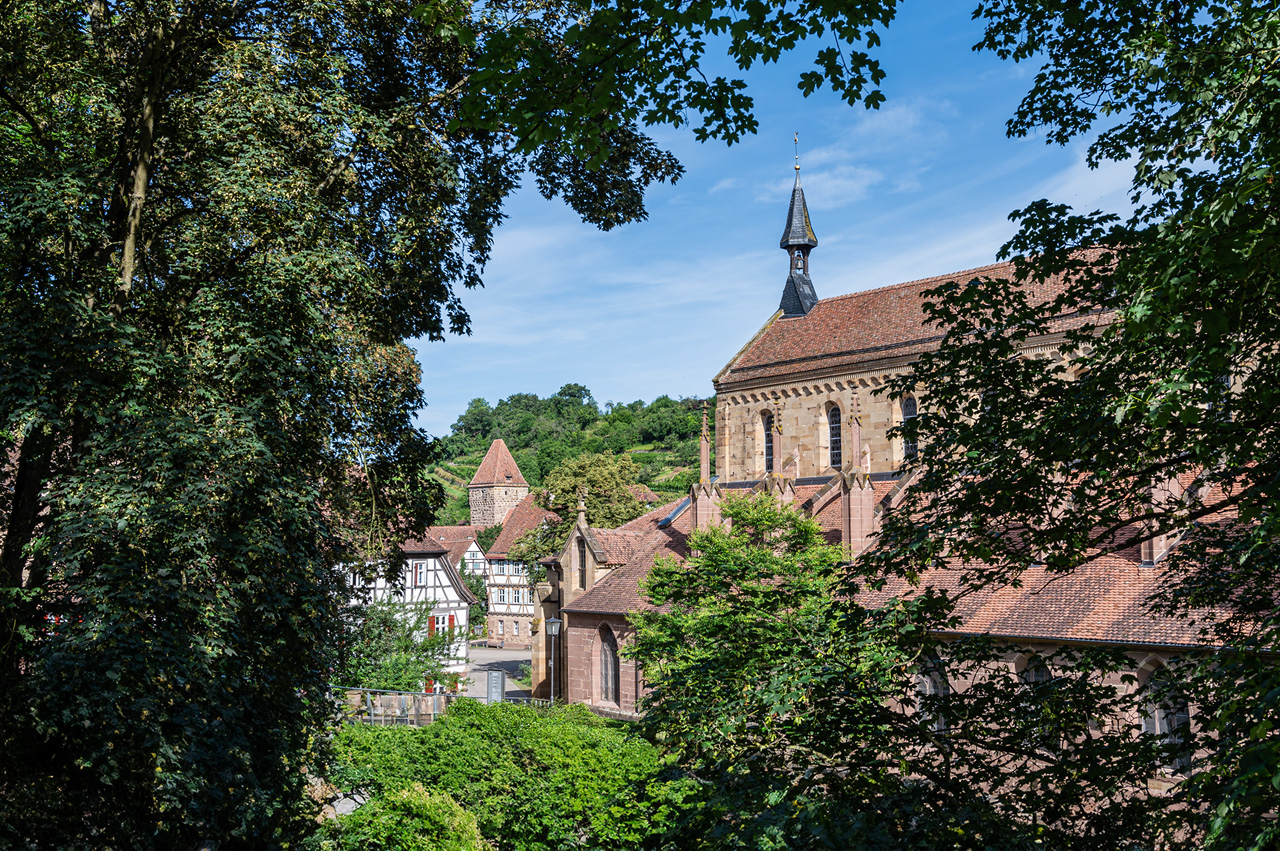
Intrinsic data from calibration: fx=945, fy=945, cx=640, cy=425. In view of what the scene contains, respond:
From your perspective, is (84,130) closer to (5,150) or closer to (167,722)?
(5,150)

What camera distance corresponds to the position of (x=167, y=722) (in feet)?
25.0

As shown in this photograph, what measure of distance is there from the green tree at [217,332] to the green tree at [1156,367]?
2.54 m

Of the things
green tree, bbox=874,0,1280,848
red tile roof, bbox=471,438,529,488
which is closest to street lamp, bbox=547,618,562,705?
green tree, bbox=874,0,1280,848

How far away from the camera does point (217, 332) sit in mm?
8789

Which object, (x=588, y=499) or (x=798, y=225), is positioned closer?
(x=798, y=225)

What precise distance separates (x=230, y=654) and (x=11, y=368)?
2.93 m

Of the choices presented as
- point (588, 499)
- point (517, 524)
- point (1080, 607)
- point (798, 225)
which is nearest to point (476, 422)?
point (517, 524)

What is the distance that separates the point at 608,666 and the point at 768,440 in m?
12.9

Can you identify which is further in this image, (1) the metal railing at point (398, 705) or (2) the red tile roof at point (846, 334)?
(2) the red tile roof at point (846, 334)

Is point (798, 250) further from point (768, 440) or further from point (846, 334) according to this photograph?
point (768, 440)

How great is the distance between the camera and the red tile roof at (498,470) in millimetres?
98750

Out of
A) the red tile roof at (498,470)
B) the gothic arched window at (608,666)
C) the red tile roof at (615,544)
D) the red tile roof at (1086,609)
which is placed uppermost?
the red tile roof at (498,470)

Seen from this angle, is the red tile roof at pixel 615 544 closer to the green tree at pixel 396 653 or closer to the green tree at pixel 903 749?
the green tree at pixel 396 653

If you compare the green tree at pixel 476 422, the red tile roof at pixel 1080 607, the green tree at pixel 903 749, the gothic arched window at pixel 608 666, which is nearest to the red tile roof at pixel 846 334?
the red tile roof at pixel 1080 607
